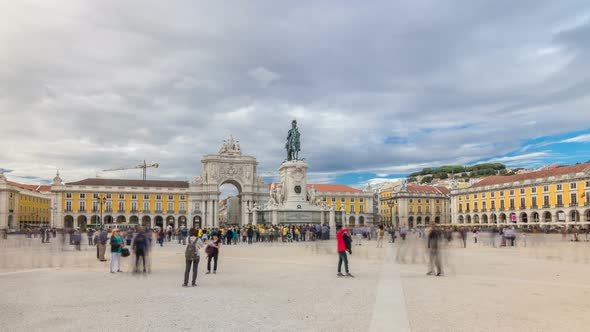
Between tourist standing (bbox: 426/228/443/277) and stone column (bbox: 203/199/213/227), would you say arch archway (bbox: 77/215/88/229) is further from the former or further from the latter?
tourist standing (bbox: 426/228/443/277)

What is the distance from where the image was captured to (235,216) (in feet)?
384

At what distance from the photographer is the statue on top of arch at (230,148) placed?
104656mm

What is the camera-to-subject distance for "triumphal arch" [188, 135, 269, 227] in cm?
9894

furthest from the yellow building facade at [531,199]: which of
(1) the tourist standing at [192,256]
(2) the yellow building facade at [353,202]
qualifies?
(1) the tourist standing at [192,256]

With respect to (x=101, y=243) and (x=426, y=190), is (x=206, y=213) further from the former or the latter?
(x=101, y=243)

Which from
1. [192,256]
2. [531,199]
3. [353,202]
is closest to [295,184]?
[192,256]

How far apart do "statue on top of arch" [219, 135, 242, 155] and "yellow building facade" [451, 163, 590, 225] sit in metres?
46.6

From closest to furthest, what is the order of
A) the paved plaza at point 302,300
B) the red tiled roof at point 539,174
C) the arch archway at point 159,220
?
1. the paved plaza at point 302,300
2. the red tiled roof at point 539,174
3. the arch archway at point 159,220

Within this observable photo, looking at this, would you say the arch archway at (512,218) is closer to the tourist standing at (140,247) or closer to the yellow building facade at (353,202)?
the yellow building facade at (353,202)

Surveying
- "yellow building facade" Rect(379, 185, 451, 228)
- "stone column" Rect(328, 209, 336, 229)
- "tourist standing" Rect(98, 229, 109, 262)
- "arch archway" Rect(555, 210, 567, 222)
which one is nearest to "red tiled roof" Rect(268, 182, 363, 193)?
"yellow building facade" Rect(379, 185, 451, 228)

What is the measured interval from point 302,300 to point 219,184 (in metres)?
92.0

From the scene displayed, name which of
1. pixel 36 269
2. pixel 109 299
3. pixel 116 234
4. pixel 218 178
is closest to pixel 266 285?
pixel 109 299

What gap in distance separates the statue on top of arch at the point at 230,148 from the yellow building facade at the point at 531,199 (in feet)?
153

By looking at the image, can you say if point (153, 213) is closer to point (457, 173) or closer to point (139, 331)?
point (139, 331)
